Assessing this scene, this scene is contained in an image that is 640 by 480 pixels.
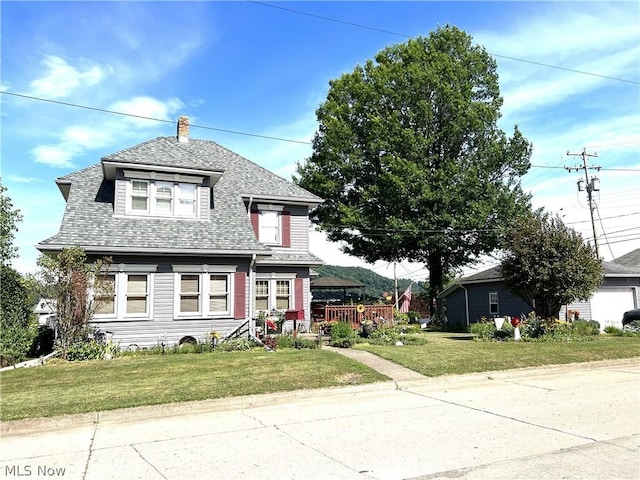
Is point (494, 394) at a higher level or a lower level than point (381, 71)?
lower

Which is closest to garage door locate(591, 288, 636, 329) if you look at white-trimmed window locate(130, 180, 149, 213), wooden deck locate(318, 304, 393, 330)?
wooden deck locate(318, 304, 393, 330)

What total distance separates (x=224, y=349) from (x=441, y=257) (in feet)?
75.3

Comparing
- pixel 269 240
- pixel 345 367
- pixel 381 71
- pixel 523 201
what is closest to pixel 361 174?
pixel 381 71

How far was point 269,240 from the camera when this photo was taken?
21266 millimetres

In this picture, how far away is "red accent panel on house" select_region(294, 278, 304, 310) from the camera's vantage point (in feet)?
68.3

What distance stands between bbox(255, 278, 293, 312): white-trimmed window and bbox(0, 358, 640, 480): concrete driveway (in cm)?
1066

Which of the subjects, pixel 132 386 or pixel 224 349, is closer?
pixel 132 386

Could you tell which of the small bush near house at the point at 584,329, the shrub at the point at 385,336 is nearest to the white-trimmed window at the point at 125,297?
the shrub at the point at 385,336

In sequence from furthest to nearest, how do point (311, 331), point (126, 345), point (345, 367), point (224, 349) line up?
point (311, 331)
point (126, 345)
point (224, 349)
point (345, 367)

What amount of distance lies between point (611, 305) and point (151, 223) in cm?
2510

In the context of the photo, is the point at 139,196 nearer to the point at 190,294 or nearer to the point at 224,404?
the point at 190,294

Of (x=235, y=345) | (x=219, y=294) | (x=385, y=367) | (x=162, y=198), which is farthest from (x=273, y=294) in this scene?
Result: (x=385, y=367)

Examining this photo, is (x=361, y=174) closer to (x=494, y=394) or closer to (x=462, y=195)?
(x=462, y=195)

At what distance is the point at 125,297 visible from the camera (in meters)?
16.0
